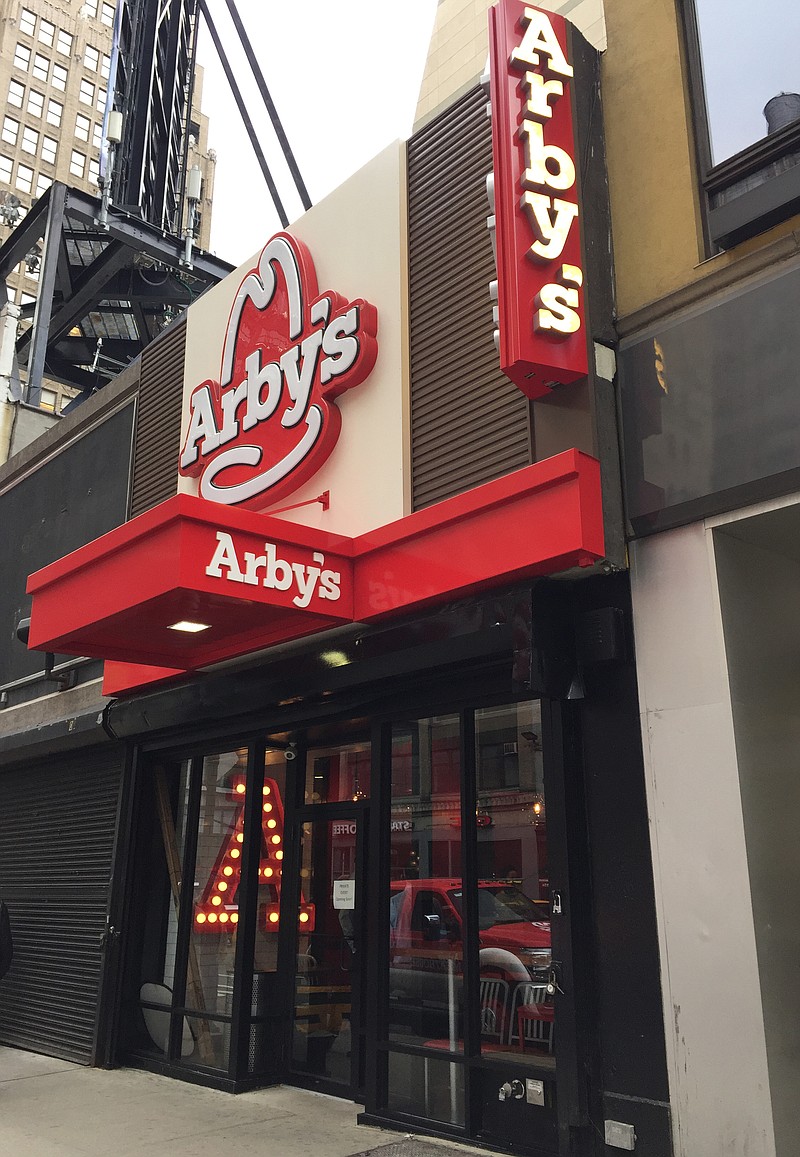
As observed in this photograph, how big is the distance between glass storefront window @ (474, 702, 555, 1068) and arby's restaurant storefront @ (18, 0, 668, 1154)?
0.02 metres

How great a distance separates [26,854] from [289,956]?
4800mm

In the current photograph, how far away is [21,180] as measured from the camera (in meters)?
59.0

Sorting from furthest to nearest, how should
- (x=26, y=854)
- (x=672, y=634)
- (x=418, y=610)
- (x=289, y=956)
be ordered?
(x=26, y=854)
(x=289, y=956)
(x=418, y=610)
(x=672, y=634)

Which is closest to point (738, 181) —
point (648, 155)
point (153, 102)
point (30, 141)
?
point (648, 155)

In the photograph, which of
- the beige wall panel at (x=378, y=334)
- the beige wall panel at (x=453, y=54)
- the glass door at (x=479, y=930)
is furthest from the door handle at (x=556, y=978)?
the beige wall panel at (x=453, y=54)

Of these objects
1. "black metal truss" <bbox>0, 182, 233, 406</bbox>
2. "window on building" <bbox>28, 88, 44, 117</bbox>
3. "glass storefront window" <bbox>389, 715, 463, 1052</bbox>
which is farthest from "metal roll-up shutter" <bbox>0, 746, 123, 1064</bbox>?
"window on building" <bbox>28, 88, 44, 117</bbox>

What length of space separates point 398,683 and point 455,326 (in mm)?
2753

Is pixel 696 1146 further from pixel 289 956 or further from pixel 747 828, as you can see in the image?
pixel 289 956

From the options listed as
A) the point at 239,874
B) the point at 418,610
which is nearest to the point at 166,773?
the point at 239,874

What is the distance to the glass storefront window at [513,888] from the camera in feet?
19.7

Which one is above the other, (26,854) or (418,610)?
(418,610)

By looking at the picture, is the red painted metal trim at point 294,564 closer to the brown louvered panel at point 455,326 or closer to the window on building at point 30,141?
the brown louvered panel at point 455,326

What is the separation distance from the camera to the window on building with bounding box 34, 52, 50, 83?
62.8m

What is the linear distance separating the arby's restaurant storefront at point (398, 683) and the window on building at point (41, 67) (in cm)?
6491
